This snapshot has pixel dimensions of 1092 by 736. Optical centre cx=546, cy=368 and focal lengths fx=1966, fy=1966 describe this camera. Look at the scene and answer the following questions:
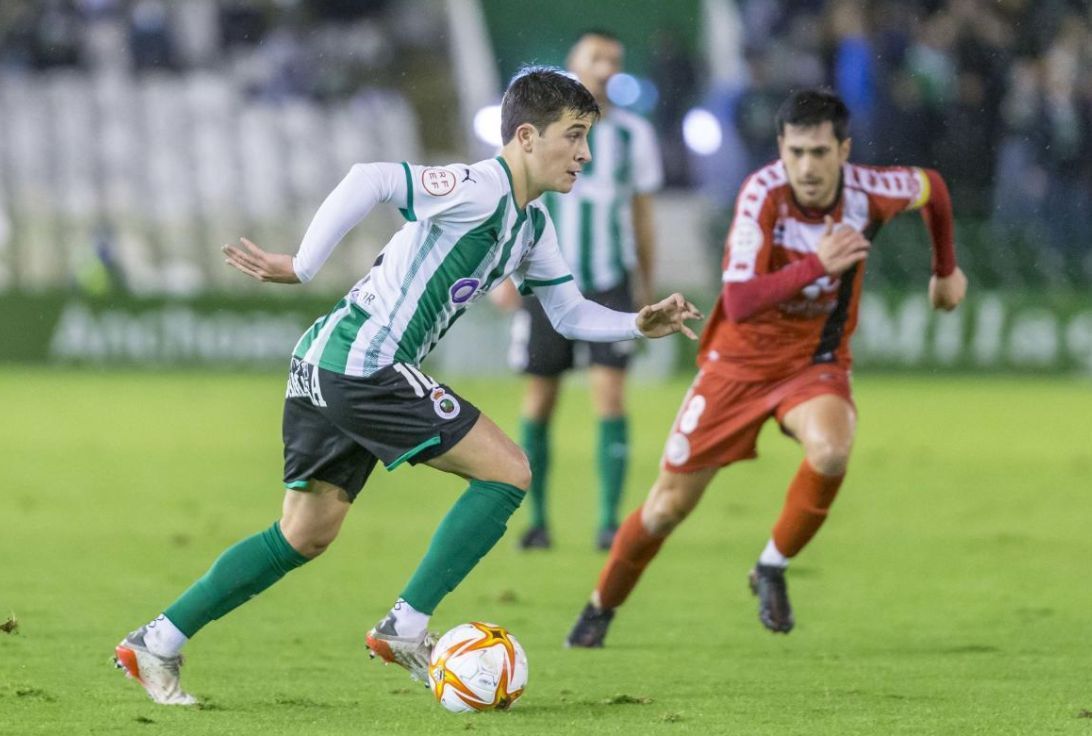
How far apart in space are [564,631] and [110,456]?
6.39 m

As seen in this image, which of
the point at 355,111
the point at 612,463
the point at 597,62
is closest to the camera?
the point at 597,62

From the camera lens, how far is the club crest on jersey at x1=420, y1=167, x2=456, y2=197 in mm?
5055

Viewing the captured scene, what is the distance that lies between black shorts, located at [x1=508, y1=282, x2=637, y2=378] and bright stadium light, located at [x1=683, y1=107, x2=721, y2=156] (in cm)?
1076

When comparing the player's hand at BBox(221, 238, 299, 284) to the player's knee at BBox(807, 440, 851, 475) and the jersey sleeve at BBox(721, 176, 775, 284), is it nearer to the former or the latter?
the jersey sleeve at BBox(721, 176, 775, 284)

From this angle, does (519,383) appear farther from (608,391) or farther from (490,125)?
(608,391)

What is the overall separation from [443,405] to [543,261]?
57 cm

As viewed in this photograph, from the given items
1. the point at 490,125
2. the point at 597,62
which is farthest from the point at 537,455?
the point at 490,125

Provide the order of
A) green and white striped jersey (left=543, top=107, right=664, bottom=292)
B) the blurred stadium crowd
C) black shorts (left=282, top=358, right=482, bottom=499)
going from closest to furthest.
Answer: black shorts (left=282, top=358, right=482, bottom=499), green and white striped jersey (left=543, top=107, right=664, bottom=292), the blurred stadium crowd

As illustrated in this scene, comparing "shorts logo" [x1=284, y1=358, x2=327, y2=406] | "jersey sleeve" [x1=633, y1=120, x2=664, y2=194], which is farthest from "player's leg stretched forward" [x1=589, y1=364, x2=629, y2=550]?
"shorts logo" [x1=284, y1=358, x2=327, y2=406]

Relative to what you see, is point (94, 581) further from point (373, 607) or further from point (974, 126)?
point (974, 126)

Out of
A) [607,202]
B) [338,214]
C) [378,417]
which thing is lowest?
[378,417]

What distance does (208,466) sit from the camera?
39.4ft

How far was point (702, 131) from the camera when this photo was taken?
19.8m

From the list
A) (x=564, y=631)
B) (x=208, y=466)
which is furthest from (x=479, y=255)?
(x=208, y=466)
